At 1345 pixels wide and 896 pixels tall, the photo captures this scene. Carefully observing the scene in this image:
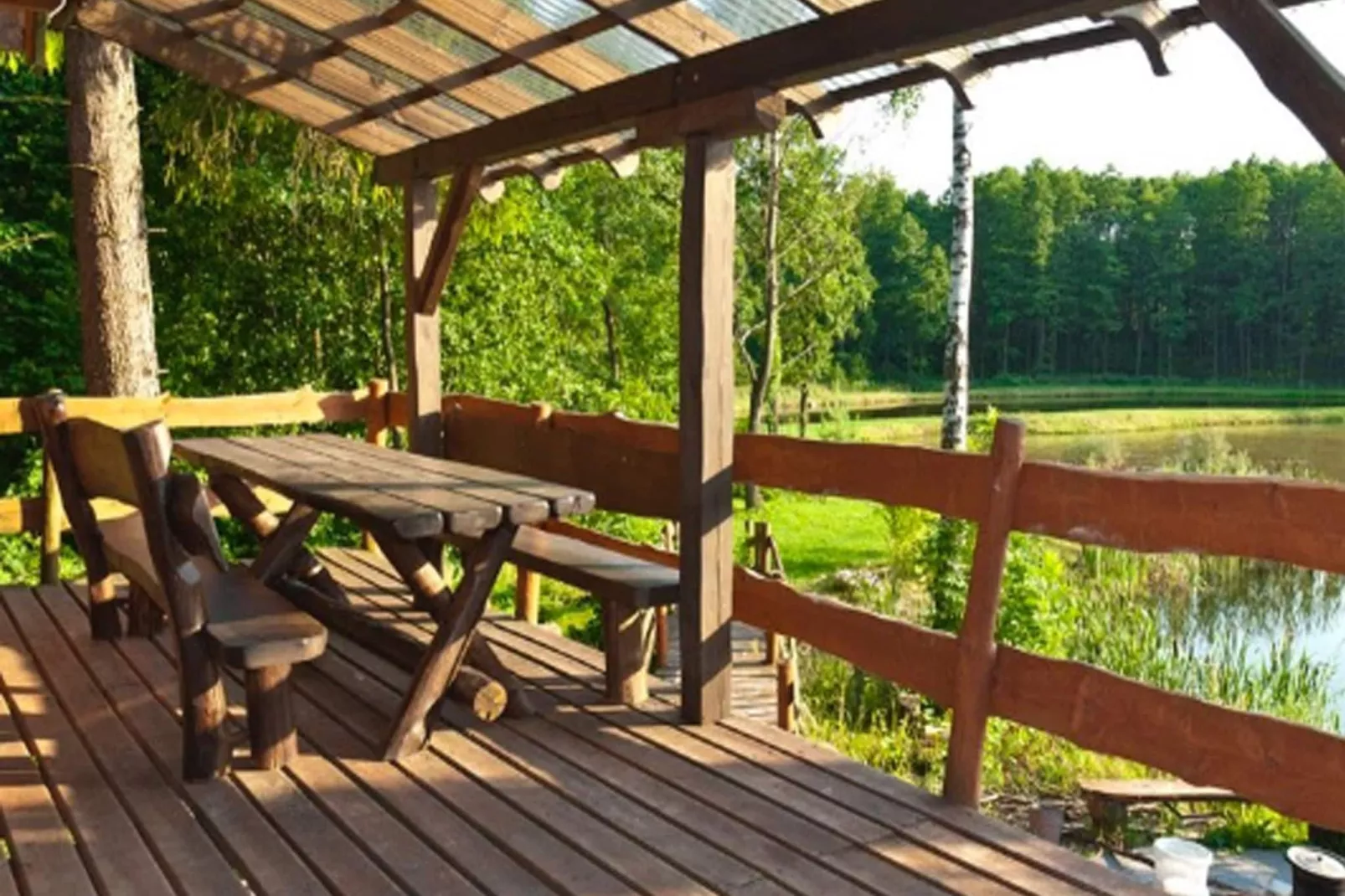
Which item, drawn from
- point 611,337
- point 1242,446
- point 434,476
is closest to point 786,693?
point 434,476

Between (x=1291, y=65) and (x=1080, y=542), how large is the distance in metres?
1.21

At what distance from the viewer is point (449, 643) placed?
12.1ft

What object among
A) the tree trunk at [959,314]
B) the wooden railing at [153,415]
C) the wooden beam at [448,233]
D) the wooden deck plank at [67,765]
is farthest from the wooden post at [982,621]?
the tree trunk at [959,314]

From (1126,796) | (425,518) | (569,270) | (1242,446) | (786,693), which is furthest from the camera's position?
(1242,446)

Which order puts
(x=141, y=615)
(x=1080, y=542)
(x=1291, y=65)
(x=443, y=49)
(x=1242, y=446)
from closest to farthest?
(x=1291, y=65) < (x=1080, y=542) < (x=443, y=49) < (x=141, y=615) < (x=1242, y=446)

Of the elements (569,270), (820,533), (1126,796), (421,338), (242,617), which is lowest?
(820,533)

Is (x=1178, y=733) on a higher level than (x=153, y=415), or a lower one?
lower

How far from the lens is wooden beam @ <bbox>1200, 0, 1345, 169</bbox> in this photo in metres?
2.27

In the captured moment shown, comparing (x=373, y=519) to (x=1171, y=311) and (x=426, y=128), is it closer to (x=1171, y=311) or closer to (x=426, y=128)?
(x=426, y=128)

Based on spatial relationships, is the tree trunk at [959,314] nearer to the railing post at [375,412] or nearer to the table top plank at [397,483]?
the railing post at [375,412]

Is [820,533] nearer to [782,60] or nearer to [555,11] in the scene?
[555,11]

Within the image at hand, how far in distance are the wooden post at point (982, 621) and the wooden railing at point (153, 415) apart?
4.15m

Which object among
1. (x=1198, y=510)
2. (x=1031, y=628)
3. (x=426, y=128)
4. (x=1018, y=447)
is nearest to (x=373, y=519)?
(x=1018, y=447)

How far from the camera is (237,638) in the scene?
3.28 metres
